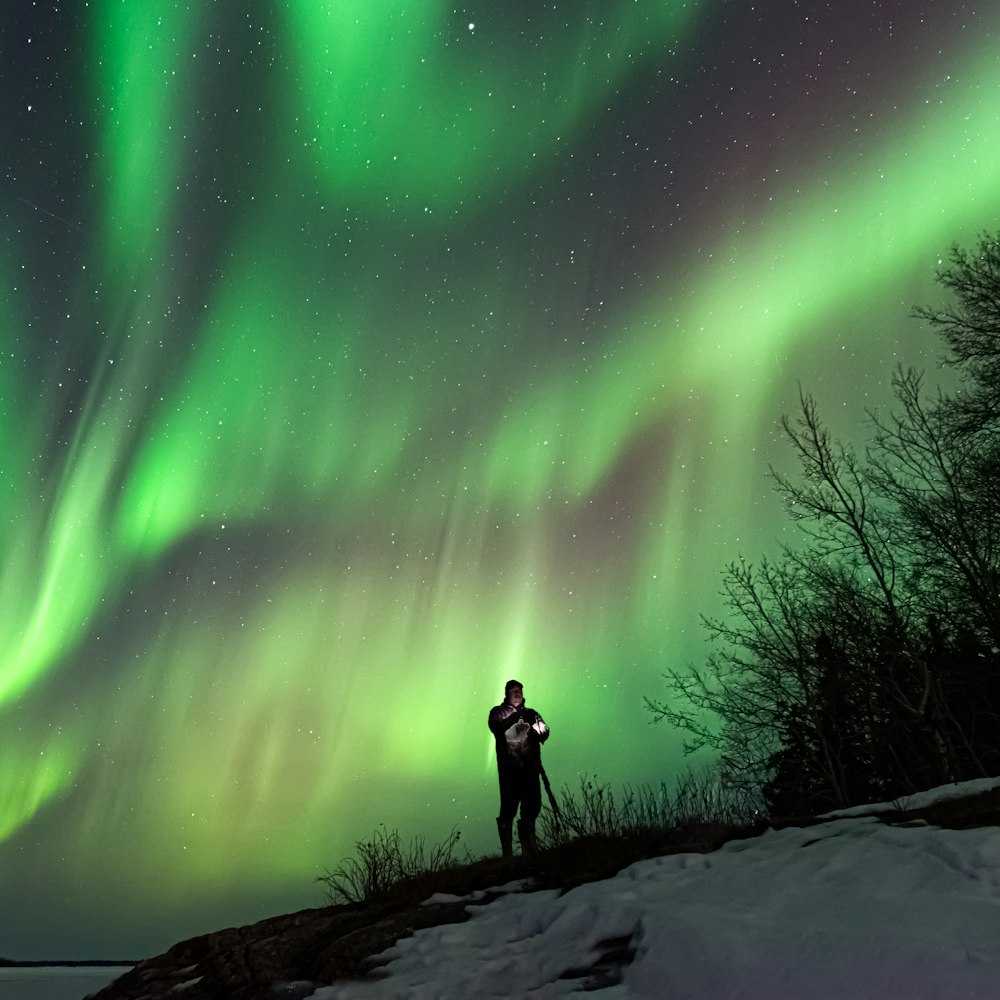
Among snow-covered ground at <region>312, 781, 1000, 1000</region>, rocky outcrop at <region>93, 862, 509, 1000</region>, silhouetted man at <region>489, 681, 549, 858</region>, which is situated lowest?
snow-covered ground at <region>312, 781, 1000, 1000</region>

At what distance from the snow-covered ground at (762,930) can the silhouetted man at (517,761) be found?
255 cm

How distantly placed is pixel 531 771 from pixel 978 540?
864 centimetres

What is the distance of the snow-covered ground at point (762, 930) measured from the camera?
12.2 ft

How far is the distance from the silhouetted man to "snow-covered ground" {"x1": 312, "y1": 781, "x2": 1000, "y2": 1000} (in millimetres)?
2550

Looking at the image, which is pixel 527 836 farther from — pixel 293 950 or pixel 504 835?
pixel 293 950

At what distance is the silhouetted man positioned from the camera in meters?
9.20

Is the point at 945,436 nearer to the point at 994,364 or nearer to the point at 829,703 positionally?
the point at 994,364

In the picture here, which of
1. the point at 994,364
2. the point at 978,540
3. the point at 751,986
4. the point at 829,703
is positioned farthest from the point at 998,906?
the point at 829,703

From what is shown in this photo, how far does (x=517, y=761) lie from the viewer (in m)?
9.20

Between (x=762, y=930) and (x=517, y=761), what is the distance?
5040mm

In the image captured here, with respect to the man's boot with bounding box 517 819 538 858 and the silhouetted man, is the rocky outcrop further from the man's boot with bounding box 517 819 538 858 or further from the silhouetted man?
the silhouetted man

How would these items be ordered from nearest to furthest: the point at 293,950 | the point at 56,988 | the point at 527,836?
the point at 293,950 < the point at 527,836 < the point at 56,988

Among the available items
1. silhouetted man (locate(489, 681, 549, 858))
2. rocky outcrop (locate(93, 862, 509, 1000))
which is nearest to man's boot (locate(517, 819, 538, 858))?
silhouetted man (locate(489, 681, 549, 858))

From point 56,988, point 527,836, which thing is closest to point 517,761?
point 527,836
